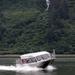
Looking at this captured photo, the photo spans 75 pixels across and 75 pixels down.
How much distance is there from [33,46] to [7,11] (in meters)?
28.1

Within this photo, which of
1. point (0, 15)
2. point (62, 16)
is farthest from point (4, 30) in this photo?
point (62, 16)

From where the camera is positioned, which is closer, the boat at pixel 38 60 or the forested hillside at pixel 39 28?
the boat at pixel 38 60

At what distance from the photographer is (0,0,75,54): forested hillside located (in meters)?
131

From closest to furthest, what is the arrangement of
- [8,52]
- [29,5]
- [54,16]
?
[8,52], [54,16], [29,5]

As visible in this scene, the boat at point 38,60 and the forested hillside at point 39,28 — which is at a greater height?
the forested hillside at point 39,28

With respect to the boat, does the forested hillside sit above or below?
above

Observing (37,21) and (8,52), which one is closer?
(8,52)

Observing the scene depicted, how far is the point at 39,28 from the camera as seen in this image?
142m

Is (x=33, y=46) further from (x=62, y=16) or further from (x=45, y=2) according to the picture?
(x=45, y=2)

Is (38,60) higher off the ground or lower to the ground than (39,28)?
lower

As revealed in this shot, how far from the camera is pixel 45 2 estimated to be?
521ft

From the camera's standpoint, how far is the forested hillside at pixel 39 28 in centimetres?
13125

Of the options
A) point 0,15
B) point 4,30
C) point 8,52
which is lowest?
point 8,52

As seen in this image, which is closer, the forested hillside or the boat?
the boat
